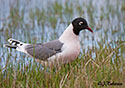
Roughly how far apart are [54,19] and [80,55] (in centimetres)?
311

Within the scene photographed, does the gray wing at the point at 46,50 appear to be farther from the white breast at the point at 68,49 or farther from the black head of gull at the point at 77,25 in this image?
the black head of gull at the point at 77,25

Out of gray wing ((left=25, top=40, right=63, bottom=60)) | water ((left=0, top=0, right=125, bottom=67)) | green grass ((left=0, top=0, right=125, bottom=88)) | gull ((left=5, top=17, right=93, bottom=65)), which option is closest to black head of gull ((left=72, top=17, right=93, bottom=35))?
gull ((left=5, top=17, right=93, bottom=65))

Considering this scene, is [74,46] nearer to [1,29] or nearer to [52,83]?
[52,83]

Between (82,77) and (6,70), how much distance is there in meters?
1.42

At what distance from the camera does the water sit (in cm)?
810

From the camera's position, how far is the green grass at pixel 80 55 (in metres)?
4.95

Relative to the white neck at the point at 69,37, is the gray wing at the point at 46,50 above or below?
below

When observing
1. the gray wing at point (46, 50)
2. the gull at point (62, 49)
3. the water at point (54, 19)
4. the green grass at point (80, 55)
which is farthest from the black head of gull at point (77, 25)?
the water at point (54, 19)

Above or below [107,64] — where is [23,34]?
above

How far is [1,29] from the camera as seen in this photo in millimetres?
8734

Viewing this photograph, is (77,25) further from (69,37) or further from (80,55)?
(80,55)

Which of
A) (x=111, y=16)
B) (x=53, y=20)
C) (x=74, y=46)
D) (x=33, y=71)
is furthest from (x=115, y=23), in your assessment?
(x=33, y=71)

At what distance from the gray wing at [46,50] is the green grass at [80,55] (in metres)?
0.20

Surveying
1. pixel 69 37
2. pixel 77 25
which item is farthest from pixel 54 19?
pixel 69 37
